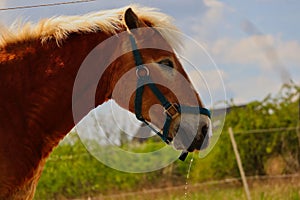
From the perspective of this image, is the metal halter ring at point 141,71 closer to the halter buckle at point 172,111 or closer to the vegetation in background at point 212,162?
the halter buckle at point 172,111

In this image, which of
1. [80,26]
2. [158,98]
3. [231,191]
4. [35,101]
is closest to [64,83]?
[35,101]

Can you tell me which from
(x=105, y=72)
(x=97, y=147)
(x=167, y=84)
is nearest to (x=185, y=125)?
(x=167, y=84)

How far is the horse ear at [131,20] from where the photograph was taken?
4070 mm

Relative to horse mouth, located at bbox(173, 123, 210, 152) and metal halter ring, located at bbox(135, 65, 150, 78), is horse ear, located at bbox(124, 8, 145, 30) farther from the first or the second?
horse mouth, located at bbox(173, 123, 210, 152)

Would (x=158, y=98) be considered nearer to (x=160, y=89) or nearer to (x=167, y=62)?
(x=160, y=89)

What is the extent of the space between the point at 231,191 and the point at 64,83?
8163 millimetres

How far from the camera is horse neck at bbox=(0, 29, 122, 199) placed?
3979 millimetres

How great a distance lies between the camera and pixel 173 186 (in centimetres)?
1387

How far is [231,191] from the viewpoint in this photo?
38.8 feet

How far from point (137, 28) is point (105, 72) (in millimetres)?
379

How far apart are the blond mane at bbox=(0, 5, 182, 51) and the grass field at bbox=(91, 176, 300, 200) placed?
596 cm

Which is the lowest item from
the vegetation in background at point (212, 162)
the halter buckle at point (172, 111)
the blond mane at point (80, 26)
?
the vegetation in background at point (212, 162)

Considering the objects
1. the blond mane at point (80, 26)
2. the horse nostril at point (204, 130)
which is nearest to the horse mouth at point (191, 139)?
the horse nostril at point (204, 130)

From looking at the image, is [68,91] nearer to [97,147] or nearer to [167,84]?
[167,84]
